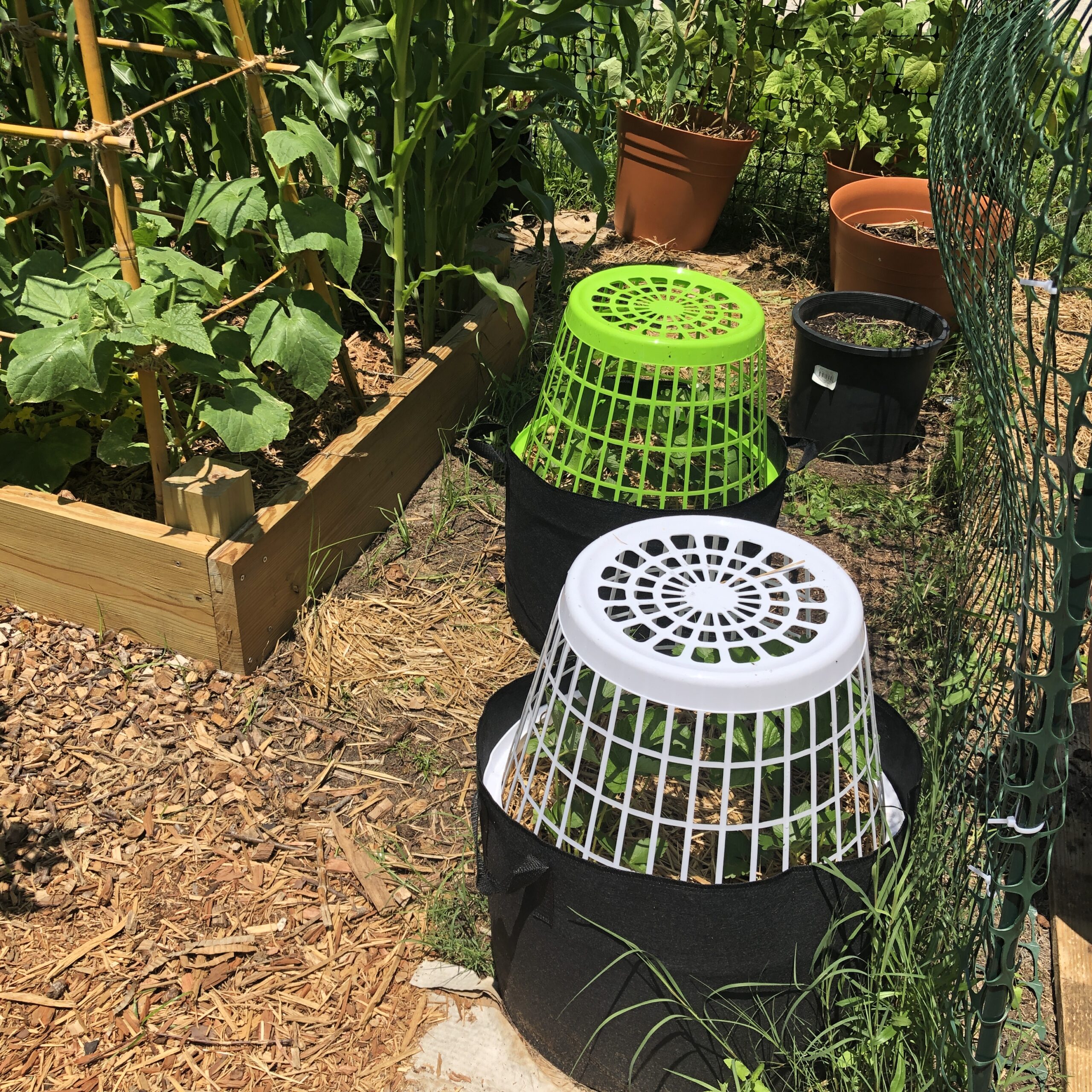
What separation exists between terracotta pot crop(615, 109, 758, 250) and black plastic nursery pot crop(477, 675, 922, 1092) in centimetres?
299

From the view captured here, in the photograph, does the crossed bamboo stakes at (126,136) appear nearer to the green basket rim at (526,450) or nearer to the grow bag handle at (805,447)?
the green basket rim at (526,450)

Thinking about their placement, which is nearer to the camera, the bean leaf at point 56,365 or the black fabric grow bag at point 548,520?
the bean leaf at point 56,365

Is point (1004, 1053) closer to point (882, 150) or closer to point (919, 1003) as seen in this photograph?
point (919, 1003)

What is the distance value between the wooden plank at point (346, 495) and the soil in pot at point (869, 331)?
923 mm

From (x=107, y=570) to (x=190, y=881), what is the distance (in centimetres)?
67

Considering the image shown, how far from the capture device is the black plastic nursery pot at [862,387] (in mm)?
3076

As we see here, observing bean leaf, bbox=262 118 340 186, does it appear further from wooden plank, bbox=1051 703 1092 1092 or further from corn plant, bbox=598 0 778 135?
corn plant, bbox=598 0 778 135

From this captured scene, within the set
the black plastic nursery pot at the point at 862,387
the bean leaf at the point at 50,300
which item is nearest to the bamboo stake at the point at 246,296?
the bean leaf at the point at 50,300

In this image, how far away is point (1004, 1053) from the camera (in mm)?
1646

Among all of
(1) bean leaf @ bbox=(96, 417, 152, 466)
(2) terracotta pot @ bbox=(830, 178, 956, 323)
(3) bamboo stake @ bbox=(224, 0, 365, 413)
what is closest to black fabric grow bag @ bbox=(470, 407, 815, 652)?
(3) bamboo stake @ bbox=(224, 0, 365, 413)

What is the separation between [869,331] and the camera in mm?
3273

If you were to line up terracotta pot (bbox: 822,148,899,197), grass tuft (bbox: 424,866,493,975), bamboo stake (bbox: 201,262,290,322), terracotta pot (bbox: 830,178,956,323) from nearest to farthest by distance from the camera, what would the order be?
1. grass tuft (bbox: 424,866,493,975)
2. bamboo stake (bbox: 201,262,290,322)
3. terracotta pot (bbox: 830,178,956,323)
4. terracotta pot (bbox: 822,148,899,197)

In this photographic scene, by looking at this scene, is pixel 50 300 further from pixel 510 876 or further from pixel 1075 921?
pixel 1075 921

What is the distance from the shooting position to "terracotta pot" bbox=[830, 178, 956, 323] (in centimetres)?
346
